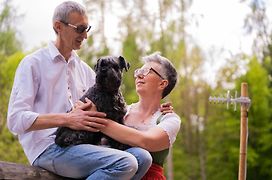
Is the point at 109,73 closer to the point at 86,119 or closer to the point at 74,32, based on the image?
the point at 86,119

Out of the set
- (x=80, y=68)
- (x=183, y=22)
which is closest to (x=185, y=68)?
(x=183, y=22)

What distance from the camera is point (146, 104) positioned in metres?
3.29

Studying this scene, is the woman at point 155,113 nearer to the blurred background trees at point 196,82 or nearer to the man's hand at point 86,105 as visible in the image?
the man's hand at point 86,105

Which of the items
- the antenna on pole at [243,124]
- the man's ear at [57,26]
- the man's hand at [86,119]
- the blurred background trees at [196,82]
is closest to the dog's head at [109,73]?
the man's hand at [86,119]

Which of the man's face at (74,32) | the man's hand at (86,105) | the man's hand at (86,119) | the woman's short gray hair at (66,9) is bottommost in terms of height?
the man's hand at (86,119)

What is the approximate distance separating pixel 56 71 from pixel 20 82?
0.72ft

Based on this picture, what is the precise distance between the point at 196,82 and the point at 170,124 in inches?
612

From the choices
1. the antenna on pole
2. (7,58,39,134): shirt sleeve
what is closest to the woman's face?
(7,58,39,134): shirt sleeve

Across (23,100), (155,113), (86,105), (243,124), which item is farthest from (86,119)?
(243,124)

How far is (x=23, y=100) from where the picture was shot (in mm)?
3027

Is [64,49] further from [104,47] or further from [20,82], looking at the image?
[104,47]

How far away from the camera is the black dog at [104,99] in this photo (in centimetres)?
296

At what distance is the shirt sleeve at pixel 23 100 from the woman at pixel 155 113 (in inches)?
20.0

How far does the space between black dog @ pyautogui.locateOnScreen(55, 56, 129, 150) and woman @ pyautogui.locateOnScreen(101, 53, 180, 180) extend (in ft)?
0.40
